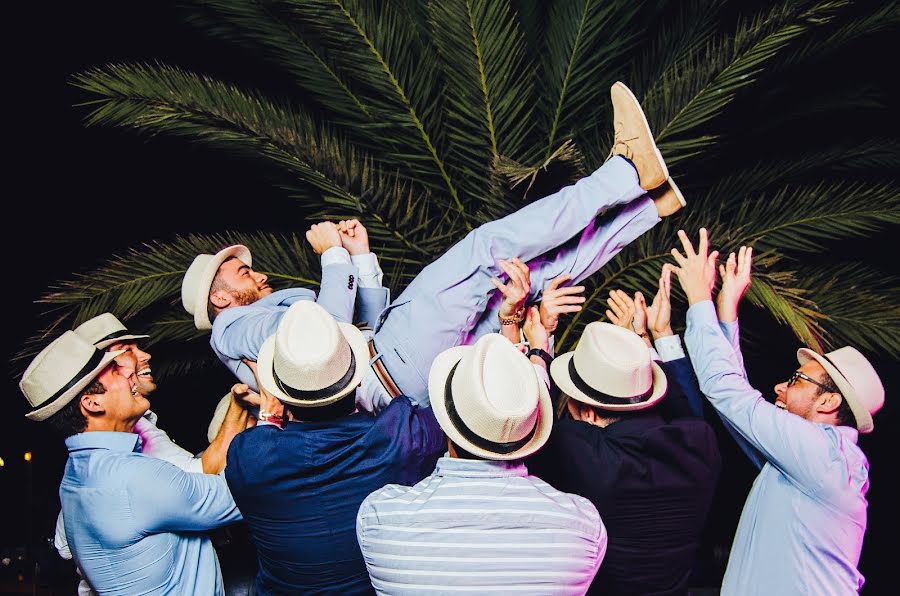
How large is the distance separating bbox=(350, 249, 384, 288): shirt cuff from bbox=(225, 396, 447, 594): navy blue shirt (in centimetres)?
101

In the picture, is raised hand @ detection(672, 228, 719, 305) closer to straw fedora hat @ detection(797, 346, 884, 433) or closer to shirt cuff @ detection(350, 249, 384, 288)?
straw fedora hat @ detection(797, 346, 884, 433)

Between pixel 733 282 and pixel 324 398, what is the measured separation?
4.89ft

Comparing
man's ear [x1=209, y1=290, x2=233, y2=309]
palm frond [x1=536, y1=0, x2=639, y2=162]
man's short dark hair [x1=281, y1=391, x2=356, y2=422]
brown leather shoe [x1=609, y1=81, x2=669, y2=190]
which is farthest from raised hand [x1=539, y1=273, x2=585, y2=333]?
man's ear [x1=209, y1=290, x2=233, y2=309]

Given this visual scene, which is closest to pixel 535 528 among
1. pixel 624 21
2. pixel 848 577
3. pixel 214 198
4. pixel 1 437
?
pixel 848 577

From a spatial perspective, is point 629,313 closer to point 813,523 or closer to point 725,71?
point 813,523

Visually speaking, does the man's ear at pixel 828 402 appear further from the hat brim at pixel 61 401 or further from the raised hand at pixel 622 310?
the hat brim at pixel 61 401

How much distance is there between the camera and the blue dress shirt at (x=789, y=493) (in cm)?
245

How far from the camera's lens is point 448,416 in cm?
204

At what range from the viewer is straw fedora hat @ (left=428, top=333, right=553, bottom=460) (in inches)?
75.4

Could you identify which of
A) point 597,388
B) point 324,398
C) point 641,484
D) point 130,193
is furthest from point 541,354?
point 130,193

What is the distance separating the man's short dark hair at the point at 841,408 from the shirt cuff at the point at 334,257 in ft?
5.75

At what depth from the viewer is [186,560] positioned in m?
2.61

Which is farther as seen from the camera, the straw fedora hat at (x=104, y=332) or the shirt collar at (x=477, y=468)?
the straw fedora hat at (x=104, y=332)

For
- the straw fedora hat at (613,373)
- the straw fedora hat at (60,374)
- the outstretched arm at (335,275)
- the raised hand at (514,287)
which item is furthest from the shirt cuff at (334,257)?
the straw fedora hat at (613,373)
